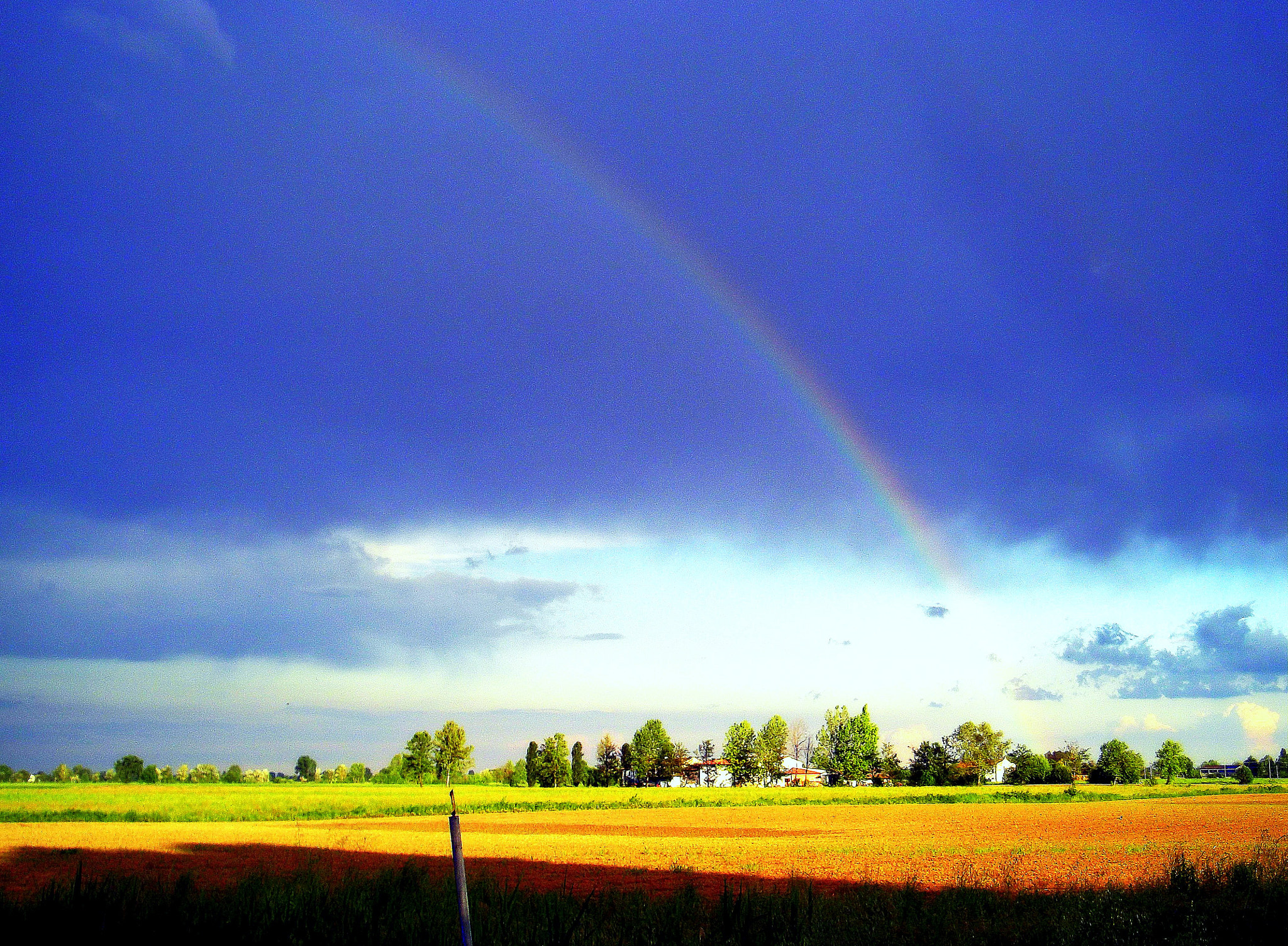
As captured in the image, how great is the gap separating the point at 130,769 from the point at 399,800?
387ft

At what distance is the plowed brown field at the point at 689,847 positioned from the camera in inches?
1016

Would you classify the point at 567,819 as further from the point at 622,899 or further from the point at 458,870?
the point at 458,870

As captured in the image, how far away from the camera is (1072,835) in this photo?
4319cm

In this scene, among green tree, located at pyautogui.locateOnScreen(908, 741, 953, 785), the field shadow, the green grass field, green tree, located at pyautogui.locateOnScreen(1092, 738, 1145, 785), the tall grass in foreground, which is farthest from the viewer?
green tree, located at pyautogui.locateOnScreen(1092, 738, 1145, 785)

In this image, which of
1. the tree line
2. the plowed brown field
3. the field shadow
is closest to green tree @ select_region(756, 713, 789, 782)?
the tree line

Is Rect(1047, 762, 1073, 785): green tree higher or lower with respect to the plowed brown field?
lower

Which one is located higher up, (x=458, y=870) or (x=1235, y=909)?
(x=458, y=870)

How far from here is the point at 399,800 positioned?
292ft

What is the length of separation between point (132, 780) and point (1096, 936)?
7875 inches

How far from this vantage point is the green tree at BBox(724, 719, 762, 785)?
174750mm

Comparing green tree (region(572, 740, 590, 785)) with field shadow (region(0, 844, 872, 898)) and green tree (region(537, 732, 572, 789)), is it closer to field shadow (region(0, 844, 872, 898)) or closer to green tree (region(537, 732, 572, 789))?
green tree (region(537, 732, 572, 789))

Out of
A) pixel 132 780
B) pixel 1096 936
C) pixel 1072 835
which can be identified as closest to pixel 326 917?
pixel 1096 936

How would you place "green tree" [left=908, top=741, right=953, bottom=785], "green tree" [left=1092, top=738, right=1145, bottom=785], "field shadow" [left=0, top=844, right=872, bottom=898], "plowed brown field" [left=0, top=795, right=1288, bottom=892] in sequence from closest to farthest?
1. "field shadow" [left=0, top=844, right=872, bottom=898]
2. "plowed brown field" [left=0, top=795, right=1288, bottom=892]
3. "green tree" [left=908, top=741, right=953, bottom=785]
4. "green tree" [left=1092, top=738, right=1145, bottom=785]

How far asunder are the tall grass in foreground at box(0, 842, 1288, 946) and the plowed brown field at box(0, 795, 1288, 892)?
3.74 meters
